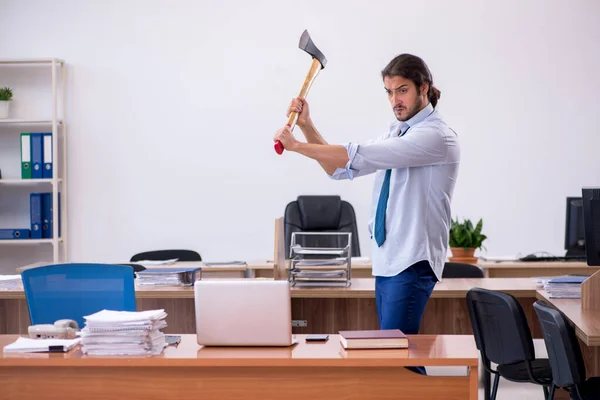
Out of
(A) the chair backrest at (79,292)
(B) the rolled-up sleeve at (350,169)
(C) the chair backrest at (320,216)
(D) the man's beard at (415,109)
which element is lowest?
(A) the chair backrest at (79,292)

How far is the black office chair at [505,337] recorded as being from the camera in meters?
2.98

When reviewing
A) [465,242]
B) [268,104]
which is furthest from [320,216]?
[268,104]

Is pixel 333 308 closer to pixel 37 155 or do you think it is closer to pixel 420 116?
pixel 420 116

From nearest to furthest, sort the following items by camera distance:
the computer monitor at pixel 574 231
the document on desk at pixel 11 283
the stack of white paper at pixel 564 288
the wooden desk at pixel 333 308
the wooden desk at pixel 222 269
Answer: the stack of white paper at pixel 564 288 → the wooden desk at pixel 333 308 → the document on desk at pixel 11 283 → the wooden desk at pixel 222 269 → the computer monitor at pixel 574 231

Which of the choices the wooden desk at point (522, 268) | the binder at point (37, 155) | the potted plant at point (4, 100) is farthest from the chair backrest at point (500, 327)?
the potted plant at point (4, 100)

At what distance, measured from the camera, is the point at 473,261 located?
5246 mm

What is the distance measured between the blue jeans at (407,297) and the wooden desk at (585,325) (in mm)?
555

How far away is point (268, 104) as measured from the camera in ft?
21.3

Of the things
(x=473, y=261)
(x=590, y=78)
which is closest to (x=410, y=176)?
(x=473, y=261)

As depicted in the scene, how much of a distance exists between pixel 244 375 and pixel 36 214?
183 inches

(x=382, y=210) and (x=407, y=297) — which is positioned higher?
(x=382, y=210)

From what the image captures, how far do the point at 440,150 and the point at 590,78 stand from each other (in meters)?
4.07

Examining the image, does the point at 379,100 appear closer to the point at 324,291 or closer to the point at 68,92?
the point at 68,92

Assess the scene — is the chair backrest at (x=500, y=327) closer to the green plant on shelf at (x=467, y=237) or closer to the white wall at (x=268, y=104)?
the green plant on shelf at (x=467, y=237)
